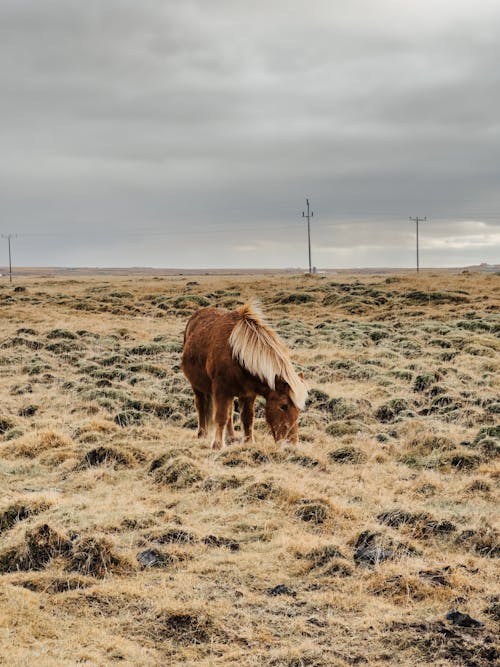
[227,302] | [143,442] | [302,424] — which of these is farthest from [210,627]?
[227,302]

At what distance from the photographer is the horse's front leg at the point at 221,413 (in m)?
10.6

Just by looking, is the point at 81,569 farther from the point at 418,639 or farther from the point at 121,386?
the point at 121,386

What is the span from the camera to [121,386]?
653 inches

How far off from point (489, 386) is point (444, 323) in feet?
45.6

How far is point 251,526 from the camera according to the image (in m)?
7.55

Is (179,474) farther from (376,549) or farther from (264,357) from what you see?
(376,549)

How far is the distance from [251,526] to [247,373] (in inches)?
123

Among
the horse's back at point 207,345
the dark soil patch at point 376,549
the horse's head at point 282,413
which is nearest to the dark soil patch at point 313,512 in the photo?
the dark soil patch at point 376,549

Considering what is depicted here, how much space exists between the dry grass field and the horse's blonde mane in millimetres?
996

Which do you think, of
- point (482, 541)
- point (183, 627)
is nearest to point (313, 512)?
point (482, 541)

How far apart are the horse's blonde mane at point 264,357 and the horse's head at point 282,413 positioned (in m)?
0.09

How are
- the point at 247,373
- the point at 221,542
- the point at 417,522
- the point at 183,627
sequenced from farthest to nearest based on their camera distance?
the point at 247,373, the point at 417,522, the point at 221,542, the point at 183,627

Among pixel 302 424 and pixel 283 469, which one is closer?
pixel 283 469

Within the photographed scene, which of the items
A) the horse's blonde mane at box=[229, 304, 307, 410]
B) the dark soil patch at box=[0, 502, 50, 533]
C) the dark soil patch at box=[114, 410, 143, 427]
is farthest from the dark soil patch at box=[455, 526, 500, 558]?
the dark soil patch at box=[114, 410, 143, 427]
